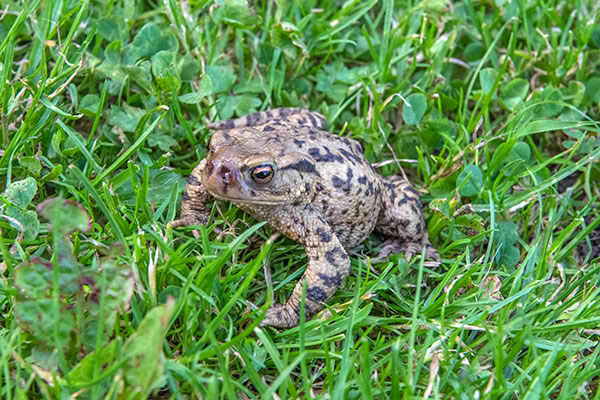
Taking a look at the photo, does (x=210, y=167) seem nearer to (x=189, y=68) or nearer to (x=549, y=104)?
(x=189, y=68)

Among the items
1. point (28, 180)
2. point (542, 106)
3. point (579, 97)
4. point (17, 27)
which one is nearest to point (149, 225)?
point (28, 180)

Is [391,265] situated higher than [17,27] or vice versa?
[17,27]

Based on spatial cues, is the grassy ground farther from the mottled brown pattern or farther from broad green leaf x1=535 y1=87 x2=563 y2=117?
the mottled brown pattern

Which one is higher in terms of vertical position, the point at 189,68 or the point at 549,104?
the point at 189,68

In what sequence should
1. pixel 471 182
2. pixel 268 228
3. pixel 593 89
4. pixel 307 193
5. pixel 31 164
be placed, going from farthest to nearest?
pixel 593 89 → pixel 471 182 → pixel 268 228 → pixel 307 193 → pixel 31 164

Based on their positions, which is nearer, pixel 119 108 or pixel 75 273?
pixel 75 273

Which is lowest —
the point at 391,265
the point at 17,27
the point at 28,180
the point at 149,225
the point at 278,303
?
the point at 278,303

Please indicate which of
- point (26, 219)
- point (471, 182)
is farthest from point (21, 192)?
point (471, 182)

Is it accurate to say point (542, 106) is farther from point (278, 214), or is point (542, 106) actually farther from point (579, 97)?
point (278, 214)
